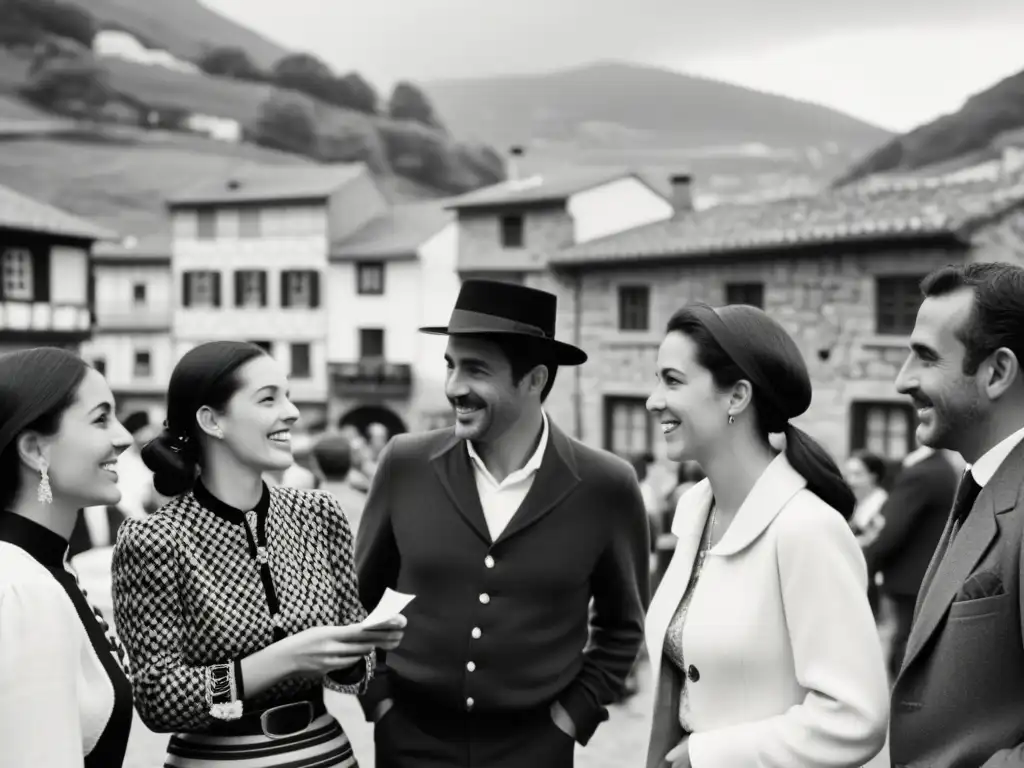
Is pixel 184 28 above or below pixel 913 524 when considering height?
above

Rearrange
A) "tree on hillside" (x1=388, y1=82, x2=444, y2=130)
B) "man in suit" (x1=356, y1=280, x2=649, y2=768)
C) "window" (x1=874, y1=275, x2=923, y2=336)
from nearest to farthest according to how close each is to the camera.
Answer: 1. "man in suit" (x1=356, y1=280, x2=649, y2=768)
2. "window" (x1=874, y1=275, x2=923, y2=336)
3. "tree on hillside" (x1=388, y1=82, x2=444, y2=130)

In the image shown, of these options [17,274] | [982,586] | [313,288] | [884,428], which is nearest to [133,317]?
[313,288]

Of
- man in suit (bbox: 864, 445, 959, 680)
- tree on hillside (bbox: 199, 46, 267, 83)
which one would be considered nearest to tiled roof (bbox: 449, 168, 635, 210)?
man in suit (bbox: 864, 445, 959, 680)

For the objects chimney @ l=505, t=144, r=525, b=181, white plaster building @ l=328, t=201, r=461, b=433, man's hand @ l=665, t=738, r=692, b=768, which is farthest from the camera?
chimney @ l=505, t=144, r=525, b=181

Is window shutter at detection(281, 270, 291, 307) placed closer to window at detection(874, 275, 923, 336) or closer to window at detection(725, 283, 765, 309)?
window at detection(725, 283, 765, 309)

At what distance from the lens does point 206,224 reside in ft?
109

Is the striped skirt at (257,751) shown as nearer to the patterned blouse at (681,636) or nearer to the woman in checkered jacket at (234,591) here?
the woman in checkered jacket at (234,591)

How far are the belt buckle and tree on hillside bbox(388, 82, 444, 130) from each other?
162ft

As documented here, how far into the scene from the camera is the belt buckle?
8.26ft

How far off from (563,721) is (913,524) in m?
3.44

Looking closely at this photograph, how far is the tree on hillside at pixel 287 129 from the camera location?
46875 mm

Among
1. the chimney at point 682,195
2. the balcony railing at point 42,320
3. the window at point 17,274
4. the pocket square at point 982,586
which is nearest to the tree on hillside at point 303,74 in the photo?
the balcony railing at point 42,320

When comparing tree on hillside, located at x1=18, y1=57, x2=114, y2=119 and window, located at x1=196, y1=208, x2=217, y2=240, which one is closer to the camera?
window, located at x1=196, y1=208, x2=217, y2=240

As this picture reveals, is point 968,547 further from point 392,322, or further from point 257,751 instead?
point 392,322
